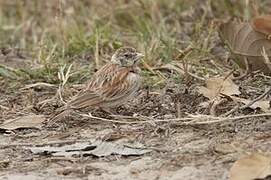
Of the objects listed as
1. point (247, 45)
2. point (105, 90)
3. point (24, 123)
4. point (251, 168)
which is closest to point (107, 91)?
point (105, 90)

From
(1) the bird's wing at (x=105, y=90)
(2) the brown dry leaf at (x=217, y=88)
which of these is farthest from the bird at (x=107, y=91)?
(2) the brown dry leaf at (x=217, y=88)

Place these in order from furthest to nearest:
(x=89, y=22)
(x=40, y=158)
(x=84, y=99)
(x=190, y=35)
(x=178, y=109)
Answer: (x=89, y=22) → (x=190, y=35) → (x=84, y=99) → (x=178, y=109) → (x=40, y=158)

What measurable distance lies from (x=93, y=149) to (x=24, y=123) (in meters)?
0.85

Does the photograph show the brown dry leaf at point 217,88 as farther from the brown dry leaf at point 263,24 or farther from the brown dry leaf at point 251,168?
the brown dry leaf at point 251,168

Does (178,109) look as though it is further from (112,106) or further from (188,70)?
(188,70)

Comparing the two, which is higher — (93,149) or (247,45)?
(247,45)

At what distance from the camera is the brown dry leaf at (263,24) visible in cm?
541

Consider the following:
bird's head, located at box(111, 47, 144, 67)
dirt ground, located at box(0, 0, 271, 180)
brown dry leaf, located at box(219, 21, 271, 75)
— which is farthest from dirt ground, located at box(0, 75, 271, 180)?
brown dry leaf, located at box(219, 21, 271, 75)

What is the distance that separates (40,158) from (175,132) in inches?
31.3

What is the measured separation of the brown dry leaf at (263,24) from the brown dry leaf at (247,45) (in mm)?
59

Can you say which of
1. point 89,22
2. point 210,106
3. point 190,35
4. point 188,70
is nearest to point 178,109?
point 210,106

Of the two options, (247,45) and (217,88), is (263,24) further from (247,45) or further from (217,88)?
(217,88)

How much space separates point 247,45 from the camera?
18.7 ft

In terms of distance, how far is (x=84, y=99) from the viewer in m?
5.29
